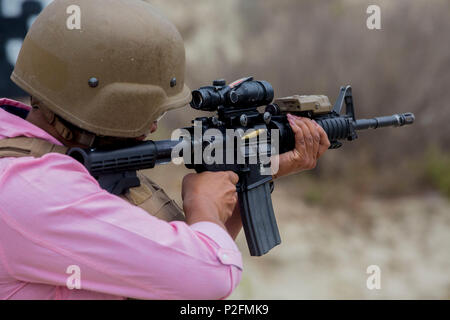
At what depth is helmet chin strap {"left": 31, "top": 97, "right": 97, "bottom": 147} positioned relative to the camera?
1.76m

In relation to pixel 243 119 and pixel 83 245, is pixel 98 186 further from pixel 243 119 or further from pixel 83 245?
pixel 243 119

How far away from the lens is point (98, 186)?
1599 millimetres

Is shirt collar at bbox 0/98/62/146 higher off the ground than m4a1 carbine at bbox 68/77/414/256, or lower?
higher

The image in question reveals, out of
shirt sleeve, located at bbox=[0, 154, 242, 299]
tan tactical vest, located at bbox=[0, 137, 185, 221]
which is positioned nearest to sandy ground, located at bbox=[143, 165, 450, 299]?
tan tactical vest, located at bbox=[0, 137, 185, 221]

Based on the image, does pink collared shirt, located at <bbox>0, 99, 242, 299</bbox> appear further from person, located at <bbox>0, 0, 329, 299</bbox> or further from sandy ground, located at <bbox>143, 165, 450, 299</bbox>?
sandy ground, located at <bbox>143, 165, 450, 299</bbox>

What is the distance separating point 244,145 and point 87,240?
3.12 feet

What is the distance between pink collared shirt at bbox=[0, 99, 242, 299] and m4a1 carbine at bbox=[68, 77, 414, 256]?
0.29 meters

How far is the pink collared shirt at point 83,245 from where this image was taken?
1.47 m

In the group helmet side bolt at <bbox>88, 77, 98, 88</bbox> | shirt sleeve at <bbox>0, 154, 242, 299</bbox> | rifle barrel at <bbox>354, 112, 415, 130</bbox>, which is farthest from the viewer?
rifle barrel at <bbox>354, 112, 415, 130</bbox>

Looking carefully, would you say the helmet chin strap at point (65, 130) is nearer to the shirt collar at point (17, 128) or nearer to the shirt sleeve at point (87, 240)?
the shirt collar at point (17, 128)

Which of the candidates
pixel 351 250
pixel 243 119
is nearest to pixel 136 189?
pixel 243 119

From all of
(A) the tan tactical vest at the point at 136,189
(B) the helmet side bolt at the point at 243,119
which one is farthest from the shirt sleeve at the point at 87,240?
(B) the helmet side bolt at the point at 243,119

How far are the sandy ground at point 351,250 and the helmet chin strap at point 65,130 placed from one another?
346cm
